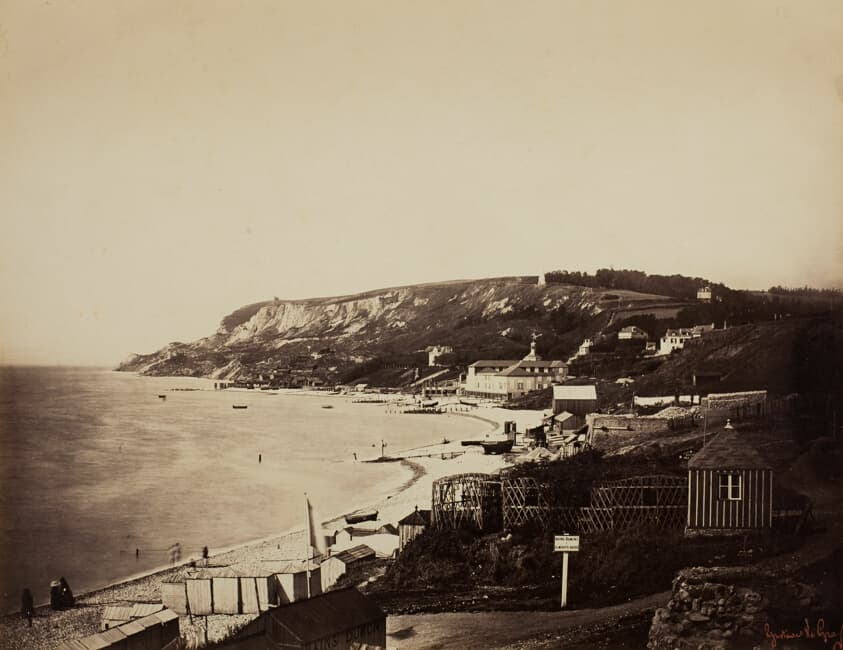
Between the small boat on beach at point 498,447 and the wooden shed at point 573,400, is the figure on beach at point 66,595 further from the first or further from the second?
the wooden shed at point 573,400

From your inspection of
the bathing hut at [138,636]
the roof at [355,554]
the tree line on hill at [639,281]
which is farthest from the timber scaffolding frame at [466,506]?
the bathing hut at [138,636]

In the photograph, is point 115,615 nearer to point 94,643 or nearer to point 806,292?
point 94,643

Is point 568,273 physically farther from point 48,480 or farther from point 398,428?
point 48,480

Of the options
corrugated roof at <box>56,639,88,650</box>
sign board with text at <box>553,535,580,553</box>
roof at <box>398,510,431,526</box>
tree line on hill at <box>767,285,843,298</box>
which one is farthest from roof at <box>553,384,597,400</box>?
corrugated roof at <box>56,639,88,650</box>

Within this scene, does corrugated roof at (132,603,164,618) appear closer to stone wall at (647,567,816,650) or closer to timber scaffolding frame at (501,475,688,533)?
timber scaffolding frame at (501,475,688,533)

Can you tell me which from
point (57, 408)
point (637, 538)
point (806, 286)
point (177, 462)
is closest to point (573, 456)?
point (637, 538)

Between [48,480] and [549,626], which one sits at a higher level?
[48,480]
